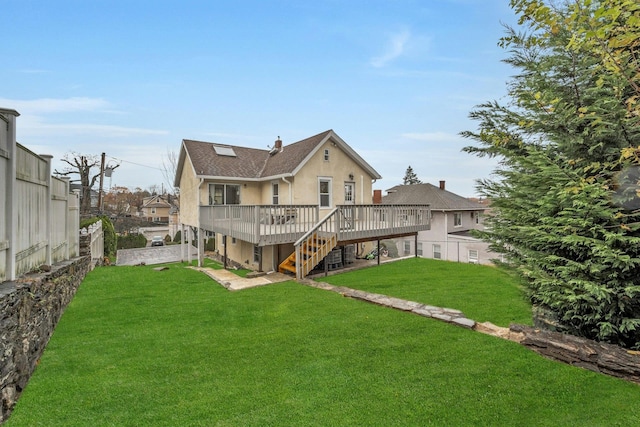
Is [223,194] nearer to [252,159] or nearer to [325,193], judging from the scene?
[252,159]

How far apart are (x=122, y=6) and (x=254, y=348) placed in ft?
38.3

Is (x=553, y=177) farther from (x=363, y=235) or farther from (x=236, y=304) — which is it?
(x=363, y=235)

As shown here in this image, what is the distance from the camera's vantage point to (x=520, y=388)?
3371 millimetres

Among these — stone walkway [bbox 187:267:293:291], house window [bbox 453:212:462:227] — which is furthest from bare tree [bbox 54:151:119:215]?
house window [bbox 453:212:462:227]

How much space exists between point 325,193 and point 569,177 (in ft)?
37.8

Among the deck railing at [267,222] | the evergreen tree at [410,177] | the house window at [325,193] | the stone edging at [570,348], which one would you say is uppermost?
the evergreen tree at [410,177]

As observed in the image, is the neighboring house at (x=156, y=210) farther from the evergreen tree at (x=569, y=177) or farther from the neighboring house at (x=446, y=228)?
the evergreen tree at (x=569, y=177)

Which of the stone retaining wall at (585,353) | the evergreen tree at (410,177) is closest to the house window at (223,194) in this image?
the stone retaining wall at (585,353)

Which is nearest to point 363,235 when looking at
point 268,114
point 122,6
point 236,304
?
point 236,304

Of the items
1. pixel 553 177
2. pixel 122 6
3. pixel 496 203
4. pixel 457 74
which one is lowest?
pixel 496 203

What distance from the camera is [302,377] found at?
3.66 metres

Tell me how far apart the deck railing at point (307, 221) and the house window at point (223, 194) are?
86.7 inches

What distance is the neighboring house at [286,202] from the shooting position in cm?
1017

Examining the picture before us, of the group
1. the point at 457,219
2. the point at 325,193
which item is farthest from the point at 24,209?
the point at 457,219
